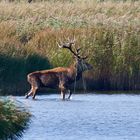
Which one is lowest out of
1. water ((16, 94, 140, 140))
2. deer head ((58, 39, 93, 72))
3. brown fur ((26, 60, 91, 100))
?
water ((16, 94, 140, 140))

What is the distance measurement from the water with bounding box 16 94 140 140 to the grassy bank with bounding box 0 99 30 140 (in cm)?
120

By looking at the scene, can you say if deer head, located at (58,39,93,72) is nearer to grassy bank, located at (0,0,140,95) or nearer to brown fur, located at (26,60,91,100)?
brown fur, located at (26,60,91,100)

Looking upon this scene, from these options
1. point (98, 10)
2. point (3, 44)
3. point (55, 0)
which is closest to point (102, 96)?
point (3, 44)

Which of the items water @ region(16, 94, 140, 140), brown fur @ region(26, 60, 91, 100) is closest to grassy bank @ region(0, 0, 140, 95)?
brown fur @ region(26, 60, 91, 100)

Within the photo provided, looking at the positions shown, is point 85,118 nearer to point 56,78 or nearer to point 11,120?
point 56,78

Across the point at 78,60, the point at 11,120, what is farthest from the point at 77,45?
the point at 11,120

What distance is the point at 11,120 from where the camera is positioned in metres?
16.5

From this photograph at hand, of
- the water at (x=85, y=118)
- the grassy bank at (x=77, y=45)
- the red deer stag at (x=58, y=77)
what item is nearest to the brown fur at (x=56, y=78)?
the red deer stag at (x=58, y=77)

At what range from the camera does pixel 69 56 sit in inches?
1155

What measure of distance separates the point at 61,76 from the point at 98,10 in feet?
48.1

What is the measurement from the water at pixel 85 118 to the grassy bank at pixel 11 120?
1198mm

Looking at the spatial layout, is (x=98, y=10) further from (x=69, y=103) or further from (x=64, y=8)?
(x=69, y=103)

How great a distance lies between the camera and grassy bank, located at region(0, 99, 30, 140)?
16.3 meters

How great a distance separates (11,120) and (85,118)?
6023 mm
